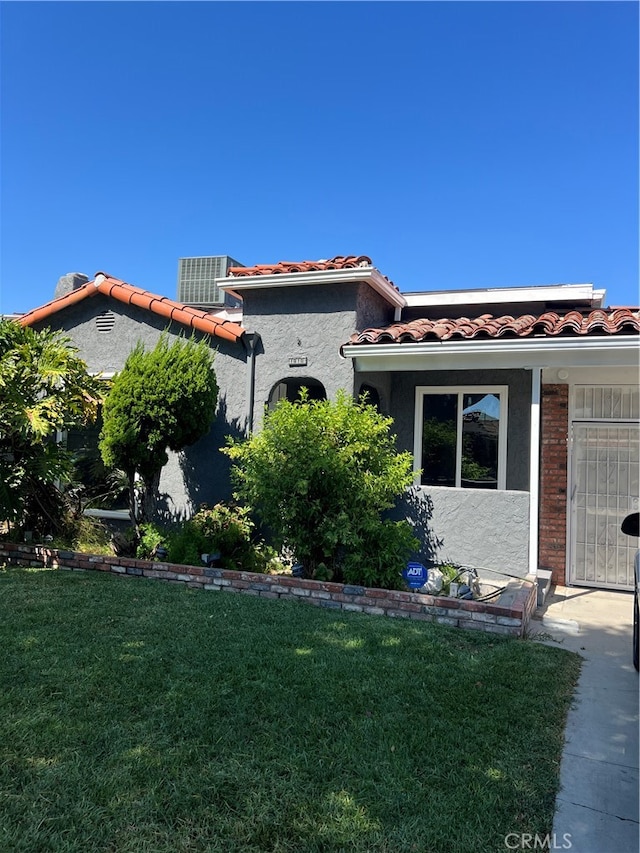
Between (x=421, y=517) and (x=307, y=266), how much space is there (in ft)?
15.4

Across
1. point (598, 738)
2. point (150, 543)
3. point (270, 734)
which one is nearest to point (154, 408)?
point (150, 543)

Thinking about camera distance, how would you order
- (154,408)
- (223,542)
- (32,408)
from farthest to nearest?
1. (223,542)
2. (154,408)
3. (32,408)

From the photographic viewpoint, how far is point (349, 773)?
3.39 m

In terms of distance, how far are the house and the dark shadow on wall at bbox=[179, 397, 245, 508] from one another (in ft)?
0.09

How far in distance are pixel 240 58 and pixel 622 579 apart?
1239 cm

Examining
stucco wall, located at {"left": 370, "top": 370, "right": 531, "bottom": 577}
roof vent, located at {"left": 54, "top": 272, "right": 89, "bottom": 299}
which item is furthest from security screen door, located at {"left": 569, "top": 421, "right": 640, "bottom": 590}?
roof vent, located at {"left": 54, "top": 272, "right": 89, "bottom": 299}

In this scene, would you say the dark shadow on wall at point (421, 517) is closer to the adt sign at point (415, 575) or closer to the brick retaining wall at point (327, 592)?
the adt sign at point (415, 575)

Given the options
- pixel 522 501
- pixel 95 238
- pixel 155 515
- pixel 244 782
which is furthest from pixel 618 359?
pixel 95 238

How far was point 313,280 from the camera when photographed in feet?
30.4

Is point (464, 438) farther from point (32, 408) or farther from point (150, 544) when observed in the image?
point (32, 408)

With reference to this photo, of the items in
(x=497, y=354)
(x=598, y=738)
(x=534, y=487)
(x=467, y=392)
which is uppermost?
(x=497, y=354)

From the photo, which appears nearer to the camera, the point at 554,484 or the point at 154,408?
the point at 154,408

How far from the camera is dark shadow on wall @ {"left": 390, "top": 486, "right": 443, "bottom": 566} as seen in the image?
27.0 feet

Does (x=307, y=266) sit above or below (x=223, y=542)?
above
